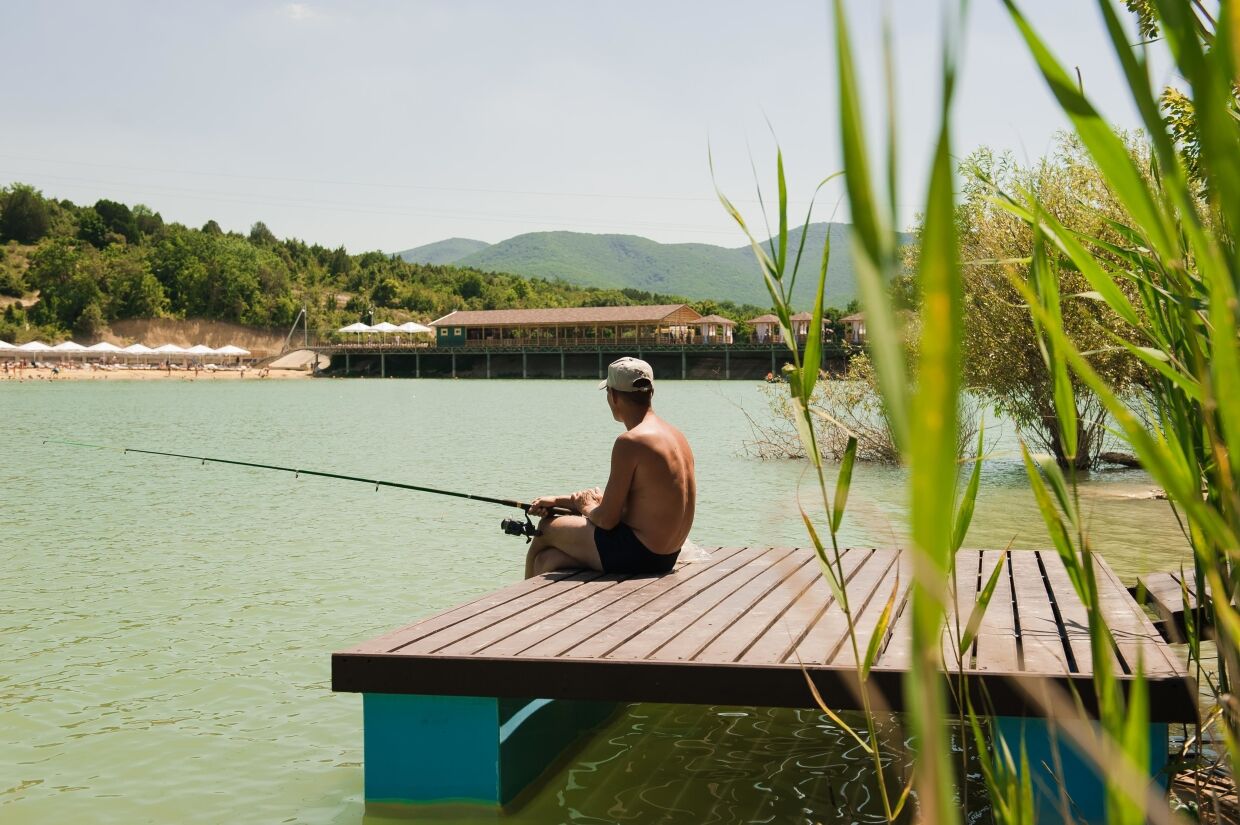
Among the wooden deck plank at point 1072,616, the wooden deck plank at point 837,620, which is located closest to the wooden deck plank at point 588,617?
the wooden deck plank at point 837,620

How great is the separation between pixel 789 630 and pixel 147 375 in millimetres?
74184

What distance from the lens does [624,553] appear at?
468 cm

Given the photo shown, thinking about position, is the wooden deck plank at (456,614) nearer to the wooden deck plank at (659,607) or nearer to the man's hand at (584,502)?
the man's hand at (584,502)

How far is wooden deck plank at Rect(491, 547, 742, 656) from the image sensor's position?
11.1 feet

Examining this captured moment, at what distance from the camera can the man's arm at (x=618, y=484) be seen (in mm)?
4461

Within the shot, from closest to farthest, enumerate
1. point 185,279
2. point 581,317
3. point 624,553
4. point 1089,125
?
point 1089,125
point 624,553
point 581,317
point 185,279

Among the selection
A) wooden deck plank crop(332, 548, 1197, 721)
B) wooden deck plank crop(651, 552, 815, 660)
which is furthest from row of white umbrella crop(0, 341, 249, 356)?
wooden deck plank crop(332, 548, 1197, 721)

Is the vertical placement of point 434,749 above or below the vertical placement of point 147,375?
above

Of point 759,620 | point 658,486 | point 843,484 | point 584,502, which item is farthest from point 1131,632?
point 843,484

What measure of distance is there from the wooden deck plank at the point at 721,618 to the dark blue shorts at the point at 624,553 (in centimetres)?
39

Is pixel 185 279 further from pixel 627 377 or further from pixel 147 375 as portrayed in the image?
pixel 627 377

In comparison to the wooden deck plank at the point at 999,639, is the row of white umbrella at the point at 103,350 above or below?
below

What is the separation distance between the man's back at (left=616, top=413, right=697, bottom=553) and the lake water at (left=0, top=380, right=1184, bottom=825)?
0.73m

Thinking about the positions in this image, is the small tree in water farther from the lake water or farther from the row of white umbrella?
the row of white umbrella
